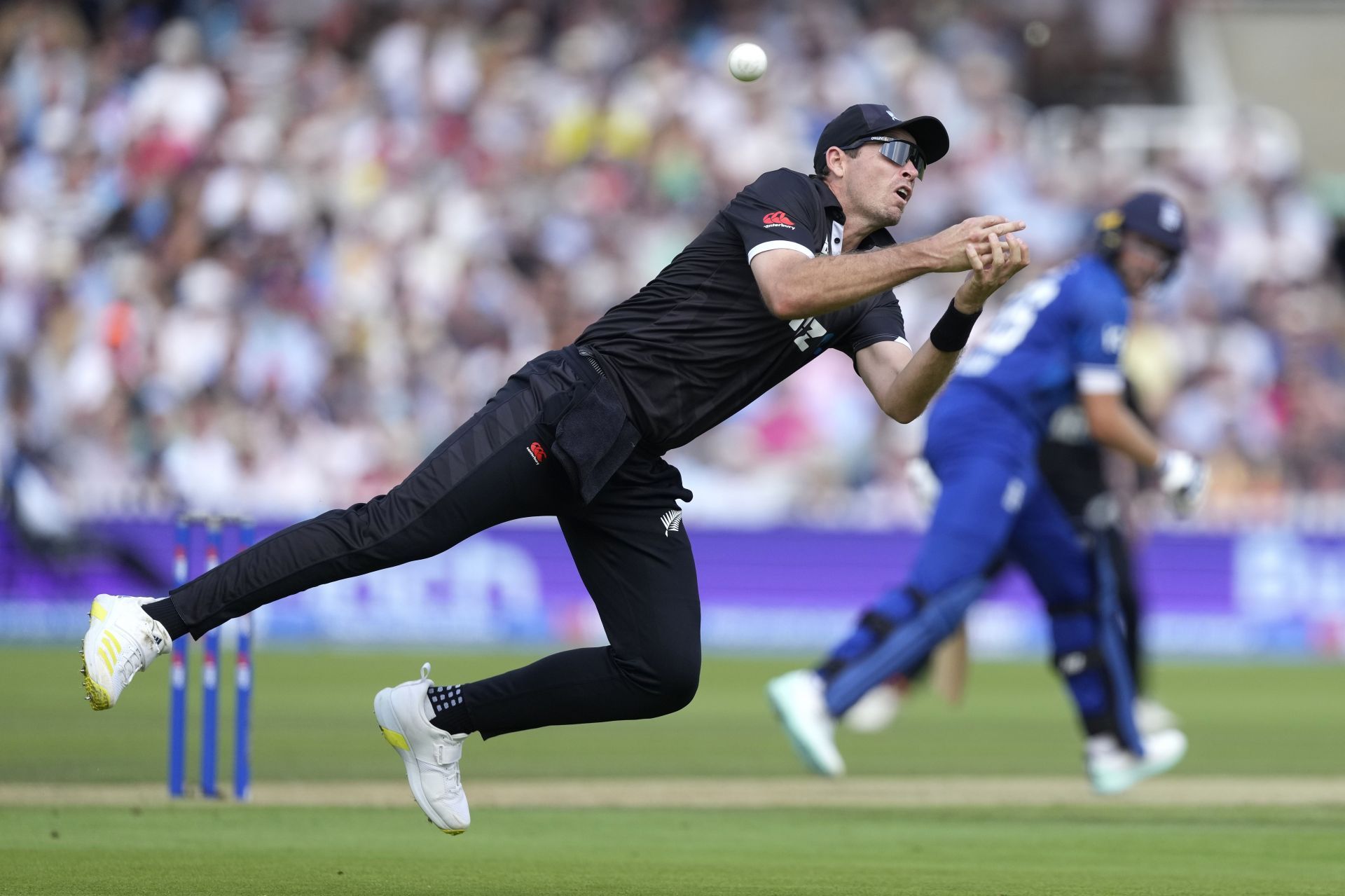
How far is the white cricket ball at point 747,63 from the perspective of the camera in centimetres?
689

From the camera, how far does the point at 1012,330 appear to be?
10125 millimetres

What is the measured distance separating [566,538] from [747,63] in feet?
5.78

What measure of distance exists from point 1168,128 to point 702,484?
28.4 feet

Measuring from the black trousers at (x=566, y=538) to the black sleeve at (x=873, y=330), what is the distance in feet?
2.46

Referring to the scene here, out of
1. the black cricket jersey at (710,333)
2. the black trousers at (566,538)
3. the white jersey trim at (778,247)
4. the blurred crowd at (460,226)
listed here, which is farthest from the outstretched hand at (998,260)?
the blurred crowd at (460,226)

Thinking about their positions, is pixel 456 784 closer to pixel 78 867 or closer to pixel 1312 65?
pixel 78 867

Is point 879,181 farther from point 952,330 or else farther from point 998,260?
point 998,260

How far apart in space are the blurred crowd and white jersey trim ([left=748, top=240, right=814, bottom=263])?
1285 centimetres

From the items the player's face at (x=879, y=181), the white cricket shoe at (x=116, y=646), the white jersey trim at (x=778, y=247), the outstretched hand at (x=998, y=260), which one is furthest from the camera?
the player's face at (x=879, y=181)

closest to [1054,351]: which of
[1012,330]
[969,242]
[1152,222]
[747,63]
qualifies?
[1012,330]

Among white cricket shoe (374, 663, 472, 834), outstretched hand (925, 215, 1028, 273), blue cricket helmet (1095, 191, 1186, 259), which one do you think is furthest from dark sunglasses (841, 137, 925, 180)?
blue cricket helmet (1095, 191, 1186, 259)

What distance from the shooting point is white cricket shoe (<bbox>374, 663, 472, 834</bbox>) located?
675cm

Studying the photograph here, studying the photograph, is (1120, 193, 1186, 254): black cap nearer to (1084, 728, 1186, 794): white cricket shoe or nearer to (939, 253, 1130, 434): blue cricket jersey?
(939, 253, 1130, 434): blue cricket jersey

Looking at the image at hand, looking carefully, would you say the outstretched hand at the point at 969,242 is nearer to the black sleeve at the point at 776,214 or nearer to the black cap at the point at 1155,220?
the black sleeve at the point at 776,214
